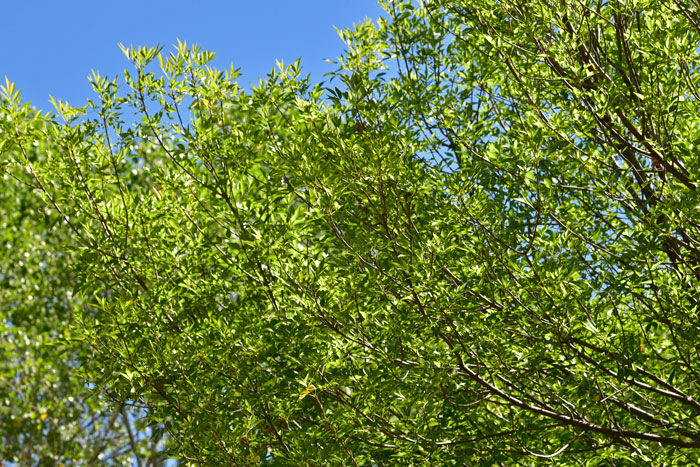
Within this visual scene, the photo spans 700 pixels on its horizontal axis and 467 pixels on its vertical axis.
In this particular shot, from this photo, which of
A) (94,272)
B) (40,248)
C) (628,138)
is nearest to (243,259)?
(94,272)

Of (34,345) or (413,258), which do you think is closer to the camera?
(413,258)

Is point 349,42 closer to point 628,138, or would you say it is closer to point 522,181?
point 522,181

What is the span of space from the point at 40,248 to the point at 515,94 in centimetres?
1185

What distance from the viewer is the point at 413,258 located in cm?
407

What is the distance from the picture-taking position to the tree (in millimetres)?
4250

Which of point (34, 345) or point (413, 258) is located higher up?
point (34, 345)

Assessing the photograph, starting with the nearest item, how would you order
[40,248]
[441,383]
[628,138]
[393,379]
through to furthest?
1. [441,383]
2. [393,379]
3. [628,138]
4. [40,248]

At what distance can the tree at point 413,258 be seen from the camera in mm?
4250

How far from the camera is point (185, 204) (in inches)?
204

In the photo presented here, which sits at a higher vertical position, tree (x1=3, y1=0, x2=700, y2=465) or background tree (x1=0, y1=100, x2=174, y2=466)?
background tree (x1=0, y1=100, x2=174, y2=466)

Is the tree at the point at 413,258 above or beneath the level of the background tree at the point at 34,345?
beneath

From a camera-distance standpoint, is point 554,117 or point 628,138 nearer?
point 554,117

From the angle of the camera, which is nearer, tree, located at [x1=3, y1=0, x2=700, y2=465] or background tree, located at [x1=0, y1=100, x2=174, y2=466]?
tree, located at [x1=3, y1=0, x2=700, y2=465]

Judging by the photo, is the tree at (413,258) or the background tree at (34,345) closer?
the tree at (413,258)
